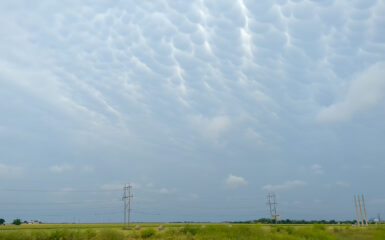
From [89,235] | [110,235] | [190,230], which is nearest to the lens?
[110,235]

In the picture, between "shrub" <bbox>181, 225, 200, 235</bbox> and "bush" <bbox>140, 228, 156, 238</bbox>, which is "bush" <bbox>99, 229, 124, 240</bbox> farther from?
"shrub" <bbox>181, 225, 200, 235</bbox>

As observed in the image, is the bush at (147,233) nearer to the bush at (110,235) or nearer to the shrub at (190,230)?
the bush at (110,235)

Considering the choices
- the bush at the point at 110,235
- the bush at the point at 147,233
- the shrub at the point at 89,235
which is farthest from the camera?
the bush at the point at 147,233

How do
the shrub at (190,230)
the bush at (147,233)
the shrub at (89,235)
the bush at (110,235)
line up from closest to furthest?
1. the bush at (110,235)
2. the shrub at (89,235)
3. the bush at (147,233)
4. the shrub at (190,230)

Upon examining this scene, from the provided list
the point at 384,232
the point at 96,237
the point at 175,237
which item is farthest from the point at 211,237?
the point at 384,232

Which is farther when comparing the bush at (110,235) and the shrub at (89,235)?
the shrub at (89,235)

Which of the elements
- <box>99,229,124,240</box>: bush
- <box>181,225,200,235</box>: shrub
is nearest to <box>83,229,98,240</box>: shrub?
<box>99,229,124,240</box>: bush

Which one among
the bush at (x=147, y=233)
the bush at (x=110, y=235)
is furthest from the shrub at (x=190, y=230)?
the bush at (x=110, y=235)

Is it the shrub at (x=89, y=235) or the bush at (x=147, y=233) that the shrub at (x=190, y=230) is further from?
the shrub at (x=89, y=235)

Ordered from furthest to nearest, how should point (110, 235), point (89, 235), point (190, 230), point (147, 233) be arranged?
point (190, 230) < point (147, 233) < point (89, 235) < point (110, 235)

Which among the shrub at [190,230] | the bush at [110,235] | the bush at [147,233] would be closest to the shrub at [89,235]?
the bush at [110,235]

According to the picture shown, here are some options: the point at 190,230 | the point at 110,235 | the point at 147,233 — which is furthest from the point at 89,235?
the point at 190,230

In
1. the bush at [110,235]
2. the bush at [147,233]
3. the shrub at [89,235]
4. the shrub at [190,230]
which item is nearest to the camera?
the bush at [110,235]

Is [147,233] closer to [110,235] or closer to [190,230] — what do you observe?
[110,235]
